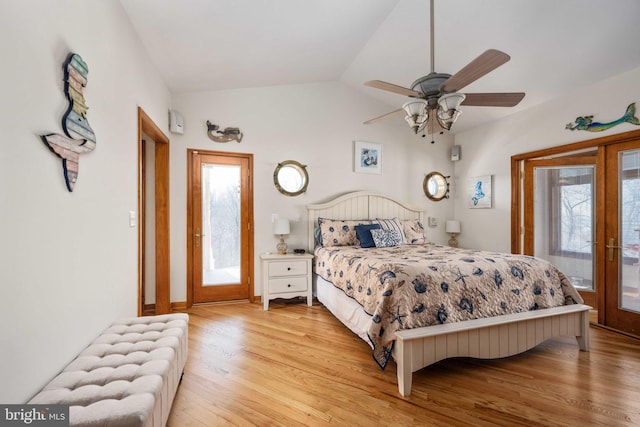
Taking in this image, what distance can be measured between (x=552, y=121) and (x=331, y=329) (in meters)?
3.64

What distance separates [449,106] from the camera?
2068 millimetres

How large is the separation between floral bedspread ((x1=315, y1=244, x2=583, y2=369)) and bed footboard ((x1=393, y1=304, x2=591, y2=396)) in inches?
2.8

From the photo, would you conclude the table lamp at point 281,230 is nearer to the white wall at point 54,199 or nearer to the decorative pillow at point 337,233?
the decorative pillow at point 337,233

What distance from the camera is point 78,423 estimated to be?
3.25 ft

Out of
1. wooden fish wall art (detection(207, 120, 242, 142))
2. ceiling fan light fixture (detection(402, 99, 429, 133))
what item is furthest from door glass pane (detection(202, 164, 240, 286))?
ceiling fan light fixture (detection(402, 99, 429, 133))

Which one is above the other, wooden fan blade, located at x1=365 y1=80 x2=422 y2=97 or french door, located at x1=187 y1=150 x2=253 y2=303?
wooden fan blade, located at x1=365 y1=80 x2=422 y2=97

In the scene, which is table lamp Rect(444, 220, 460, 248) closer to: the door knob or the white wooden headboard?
the white wooden headboard

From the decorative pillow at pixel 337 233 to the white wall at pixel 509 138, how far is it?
217 centimetres

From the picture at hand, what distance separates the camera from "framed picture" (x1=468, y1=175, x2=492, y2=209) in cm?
436

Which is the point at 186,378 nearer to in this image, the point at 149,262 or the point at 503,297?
the point at 149,262

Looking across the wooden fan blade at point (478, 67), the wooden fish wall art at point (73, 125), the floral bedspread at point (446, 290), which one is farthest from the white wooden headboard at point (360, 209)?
the wooden fish wall art at point (73, 125)

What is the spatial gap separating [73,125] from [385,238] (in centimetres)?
313

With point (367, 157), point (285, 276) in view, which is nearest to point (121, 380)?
point (285, 276)

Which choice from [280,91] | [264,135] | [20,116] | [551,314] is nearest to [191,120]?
[264,135]
